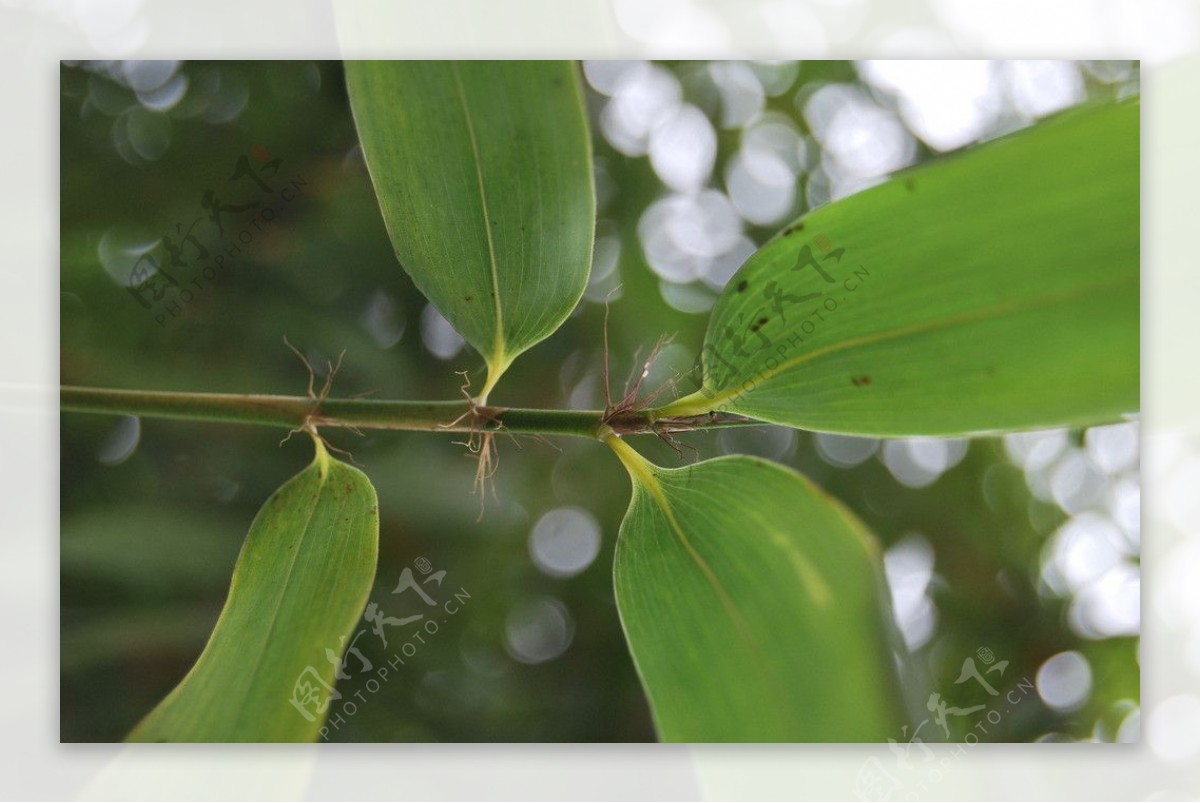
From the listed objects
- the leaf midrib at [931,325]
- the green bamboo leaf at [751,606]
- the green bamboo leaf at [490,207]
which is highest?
the green bamboo leaf at [490,207]

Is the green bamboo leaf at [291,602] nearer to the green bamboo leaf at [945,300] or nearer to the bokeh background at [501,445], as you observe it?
the bokeh background at [501,445]

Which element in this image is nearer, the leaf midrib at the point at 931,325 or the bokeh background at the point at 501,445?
the leaf midrib at the point at 931,325

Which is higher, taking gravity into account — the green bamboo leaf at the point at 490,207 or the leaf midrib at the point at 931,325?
the green bamboo leaf at the point at 490,207

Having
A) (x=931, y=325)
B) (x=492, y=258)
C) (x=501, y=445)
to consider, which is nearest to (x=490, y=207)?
(x=492, y=258)

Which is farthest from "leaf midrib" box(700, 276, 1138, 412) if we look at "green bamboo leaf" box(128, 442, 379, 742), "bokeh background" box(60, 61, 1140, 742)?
Answer: "green bamboo leaf" box(128, 442, 379, 742)

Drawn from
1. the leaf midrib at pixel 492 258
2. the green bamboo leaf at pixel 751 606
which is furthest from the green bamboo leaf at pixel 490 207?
the green bamboo leaf at pixel 751 606

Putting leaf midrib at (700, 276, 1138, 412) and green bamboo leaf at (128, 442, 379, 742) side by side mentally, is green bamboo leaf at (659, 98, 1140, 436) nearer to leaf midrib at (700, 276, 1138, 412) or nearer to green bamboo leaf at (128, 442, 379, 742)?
leaf midrib at (700, 276, 1138, 412)

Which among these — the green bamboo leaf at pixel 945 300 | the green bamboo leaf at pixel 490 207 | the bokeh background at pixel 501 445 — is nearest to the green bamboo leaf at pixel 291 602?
the bokeh background at pixel 501 445
